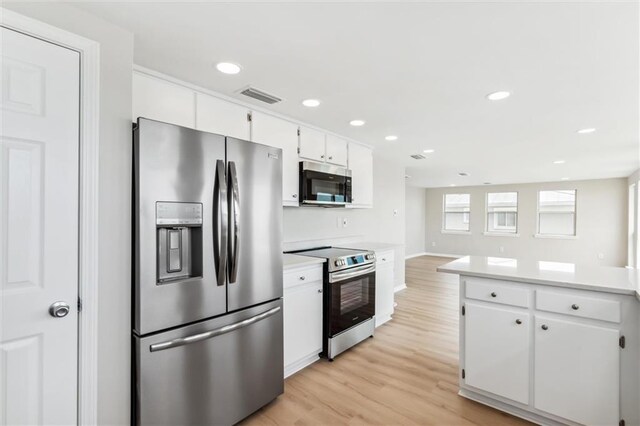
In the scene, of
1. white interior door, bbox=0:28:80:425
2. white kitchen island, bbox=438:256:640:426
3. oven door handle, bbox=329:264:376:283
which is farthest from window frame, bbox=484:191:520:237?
white interior door, bbox=0:28:80:425

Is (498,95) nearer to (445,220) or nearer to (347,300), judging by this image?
(347,300)

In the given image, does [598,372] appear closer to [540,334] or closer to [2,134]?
[540,334]

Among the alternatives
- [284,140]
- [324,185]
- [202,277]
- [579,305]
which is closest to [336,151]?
[324,185]

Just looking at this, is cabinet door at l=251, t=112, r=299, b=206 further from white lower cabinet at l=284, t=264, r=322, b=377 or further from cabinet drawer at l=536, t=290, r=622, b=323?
cabinet drawer at l=536, t=290, r=622, b=323

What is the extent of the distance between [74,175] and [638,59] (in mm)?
3264

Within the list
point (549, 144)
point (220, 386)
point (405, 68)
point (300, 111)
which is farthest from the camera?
point (549, 144)

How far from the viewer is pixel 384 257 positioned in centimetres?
386

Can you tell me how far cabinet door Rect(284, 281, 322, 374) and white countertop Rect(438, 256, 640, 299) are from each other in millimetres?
1140


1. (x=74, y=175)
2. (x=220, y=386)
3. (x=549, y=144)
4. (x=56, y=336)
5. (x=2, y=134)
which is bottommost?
(x=220, y=386)

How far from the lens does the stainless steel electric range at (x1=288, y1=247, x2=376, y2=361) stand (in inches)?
113

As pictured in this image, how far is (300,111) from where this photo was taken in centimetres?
290

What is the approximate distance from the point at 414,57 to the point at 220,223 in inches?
62.0

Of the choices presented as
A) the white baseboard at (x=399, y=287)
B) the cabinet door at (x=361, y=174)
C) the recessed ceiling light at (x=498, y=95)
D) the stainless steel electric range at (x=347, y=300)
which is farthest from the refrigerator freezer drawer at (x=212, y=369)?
the white baseboard at (x=399, y=287)

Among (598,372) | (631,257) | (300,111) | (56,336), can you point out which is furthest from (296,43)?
(631,257)
